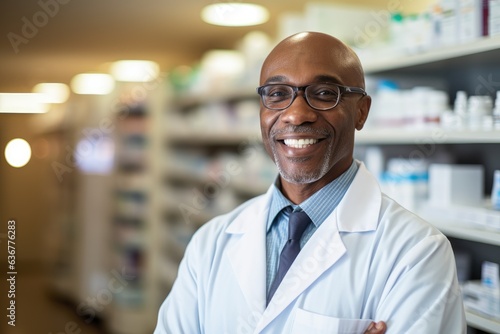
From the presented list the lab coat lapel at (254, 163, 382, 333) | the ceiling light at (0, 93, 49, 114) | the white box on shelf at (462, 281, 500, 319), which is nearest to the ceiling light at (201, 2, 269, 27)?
the white box on shelf at (462, 281, 500, 319)

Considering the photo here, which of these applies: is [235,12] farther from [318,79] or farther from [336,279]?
[336,279]

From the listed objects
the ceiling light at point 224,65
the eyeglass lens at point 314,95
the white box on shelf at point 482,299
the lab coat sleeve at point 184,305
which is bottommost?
the white box on shelf at point 482,299

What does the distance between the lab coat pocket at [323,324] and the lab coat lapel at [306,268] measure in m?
0.05

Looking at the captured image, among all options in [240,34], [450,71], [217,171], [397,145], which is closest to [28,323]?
[217,171]

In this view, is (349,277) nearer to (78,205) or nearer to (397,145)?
(397,145)

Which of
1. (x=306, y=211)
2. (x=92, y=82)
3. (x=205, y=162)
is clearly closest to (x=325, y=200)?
(x=306, y=211)

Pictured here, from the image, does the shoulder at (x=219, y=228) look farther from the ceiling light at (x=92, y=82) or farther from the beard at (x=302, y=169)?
the ceiling light at (x=92, y=82)

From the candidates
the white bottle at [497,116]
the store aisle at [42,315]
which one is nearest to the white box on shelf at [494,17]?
the white bottle at [497,116]

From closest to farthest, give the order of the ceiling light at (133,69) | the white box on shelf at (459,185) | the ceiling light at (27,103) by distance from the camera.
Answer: the white box on shelf at (459,185) < the ceiling light at (133,69) < the ceiling light at (27,103)

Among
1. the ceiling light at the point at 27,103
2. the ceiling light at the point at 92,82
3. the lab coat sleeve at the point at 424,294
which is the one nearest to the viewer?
the lab coat sleeve at the point at 424,294

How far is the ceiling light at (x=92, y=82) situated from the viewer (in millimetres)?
11570

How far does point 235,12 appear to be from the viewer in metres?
5.52

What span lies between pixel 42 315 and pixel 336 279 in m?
6.39

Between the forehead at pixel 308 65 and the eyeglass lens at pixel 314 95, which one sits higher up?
the forehead at pixel 308 65
